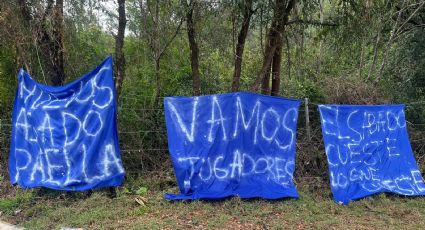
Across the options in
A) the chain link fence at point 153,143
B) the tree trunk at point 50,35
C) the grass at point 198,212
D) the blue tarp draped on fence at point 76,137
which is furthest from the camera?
the tree trunk at point 50,35

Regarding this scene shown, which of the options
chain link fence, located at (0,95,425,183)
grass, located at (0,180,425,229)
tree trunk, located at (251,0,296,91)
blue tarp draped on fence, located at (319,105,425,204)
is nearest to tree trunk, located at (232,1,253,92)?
tree trunk, located at (251,0,296,91)

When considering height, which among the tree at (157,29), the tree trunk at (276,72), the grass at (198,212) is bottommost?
the grass at (198,212)

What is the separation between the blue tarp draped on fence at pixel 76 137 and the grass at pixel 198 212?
0.83 feet

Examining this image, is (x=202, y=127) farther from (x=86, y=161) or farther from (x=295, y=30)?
(x=295, y=30)

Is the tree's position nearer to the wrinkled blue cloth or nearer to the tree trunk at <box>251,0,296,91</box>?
the tree trunk at <box>251,0,296,91</box>

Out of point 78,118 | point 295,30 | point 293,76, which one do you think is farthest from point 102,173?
point 293,76

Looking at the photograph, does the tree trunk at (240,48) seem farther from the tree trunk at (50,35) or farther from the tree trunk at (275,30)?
the tree trunk at (50,35)

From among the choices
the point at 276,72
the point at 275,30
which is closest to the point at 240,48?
the point at 275,30

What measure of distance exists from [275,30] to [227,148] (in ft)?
11.7

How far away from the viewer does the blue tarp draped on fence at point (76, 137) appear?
20.3 ft

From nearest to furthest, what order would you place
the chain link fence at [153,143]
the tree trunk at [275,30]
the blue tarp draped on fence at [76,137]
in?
the blue tarp draped on fence at [76,137], the chain link fence at [153,143], the tree trunk at [275,30]

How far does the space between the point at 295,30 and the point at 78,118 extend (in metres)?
5.89

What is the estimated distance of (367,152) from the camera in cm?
705

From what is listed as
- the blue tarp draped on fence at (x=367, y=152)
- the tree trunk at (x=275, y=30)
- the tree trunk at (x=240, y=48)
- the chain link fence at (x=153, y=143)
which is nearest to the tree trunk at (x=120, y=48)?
the chain link fence at (x=153, y=143)
